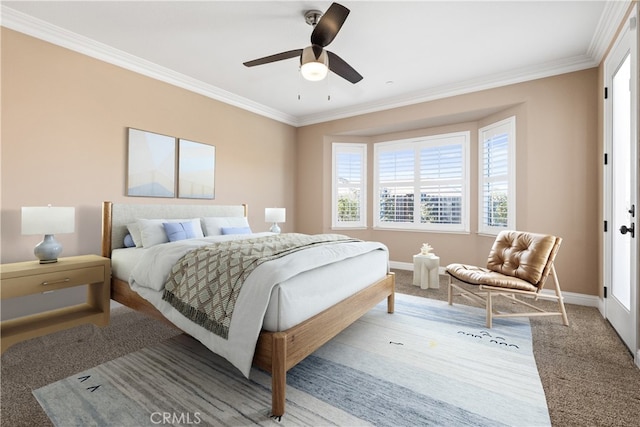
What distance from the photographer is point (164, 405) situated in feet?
5.58

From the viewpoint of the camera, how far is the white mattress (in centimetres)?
171

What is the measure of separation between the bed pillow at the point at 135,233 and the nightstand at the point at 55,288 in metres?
0.37

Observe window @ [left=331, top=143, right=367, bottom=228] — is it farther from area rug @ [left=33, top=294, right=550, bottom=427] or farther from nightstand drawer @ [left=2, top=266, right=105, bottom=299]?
nightstand drawer @ [left=2, top=266, right=105, bottom=299]

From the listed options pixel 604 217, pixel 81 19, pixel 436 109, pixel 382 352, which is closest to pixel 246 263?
pixel 382 352

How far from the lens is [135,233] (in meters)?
3.20

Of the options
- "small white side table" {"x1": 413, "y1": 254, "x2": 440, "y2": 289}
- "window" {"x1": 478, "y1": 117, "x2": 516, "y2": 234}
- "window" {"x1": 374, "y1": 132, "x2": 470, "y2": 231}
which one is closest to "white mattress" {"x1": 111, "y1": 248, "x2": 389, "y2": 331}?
"small white side table" {"x1": 413, "y1": 254, "x2": 440, "y2": 289}

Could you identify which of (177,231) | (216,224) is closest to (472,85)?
(216,224)

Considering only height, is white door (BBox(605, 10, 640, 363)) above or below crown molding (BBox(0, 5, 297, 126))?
below

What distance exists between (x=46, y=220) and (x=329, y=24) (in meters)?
2.85

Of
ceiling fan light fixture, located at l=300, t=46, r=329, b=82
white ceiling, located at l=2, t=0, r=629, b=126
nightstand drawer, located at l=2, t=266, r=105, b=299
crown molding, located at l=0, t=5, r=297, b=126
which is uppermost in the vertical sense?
white ceiling, located at l=2, t=0, r=629, b=126

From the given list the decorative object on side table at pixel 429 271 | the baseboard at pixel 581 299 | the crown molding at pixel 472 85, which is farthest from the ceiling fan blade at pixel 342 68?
the baseboard at pixel 581 299

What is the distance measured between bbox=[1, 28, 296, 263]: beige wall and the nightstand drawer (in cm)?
64

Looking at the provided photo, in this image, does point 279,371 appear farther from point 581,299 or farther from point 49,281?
point 581,299

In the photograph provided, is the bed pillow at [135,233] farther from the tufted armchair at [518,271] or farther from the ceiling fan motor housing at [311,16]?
the tufted armchair at [518,271]
